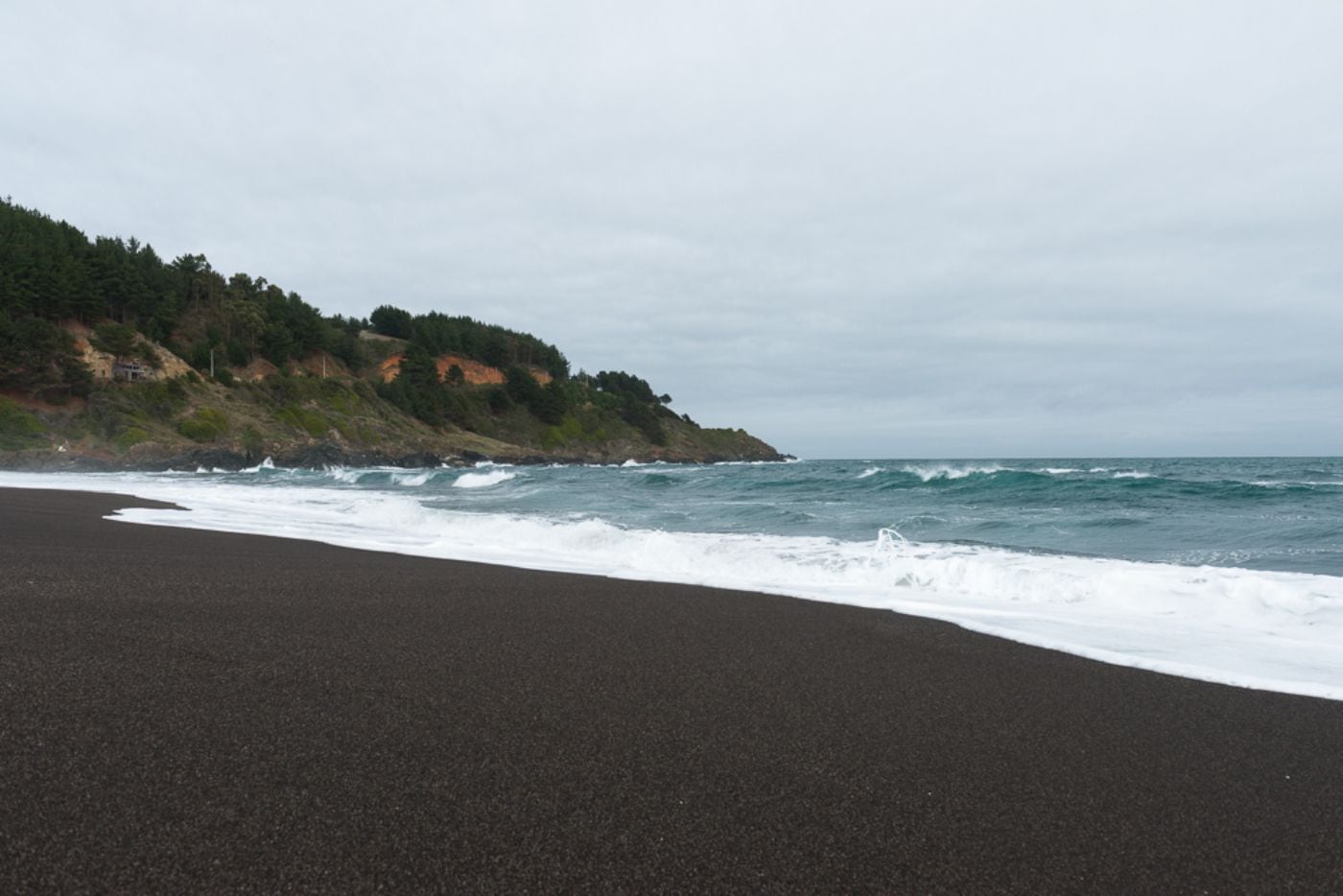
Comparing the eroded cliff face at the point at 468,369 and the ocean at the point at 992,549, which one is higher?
the eroded cliff face at the point at 468,369

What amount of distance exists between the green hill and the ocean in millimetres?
29211

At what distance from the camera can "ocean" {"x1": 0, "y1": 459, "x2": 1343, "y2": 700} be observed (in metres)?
5.70

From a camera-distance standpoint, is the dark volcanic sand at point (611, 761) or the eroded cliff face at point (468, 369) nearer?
the dark volcanic sand at point (611, 761)

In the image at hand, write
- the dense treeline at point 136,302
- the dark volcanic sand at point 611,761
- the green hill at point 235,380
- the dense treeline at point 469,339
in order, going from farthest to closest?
the dense treeline at point 469,339
the dense treeline at point 136,302
the green hill at point 235,380
the dark volcanic sand at point 611,761

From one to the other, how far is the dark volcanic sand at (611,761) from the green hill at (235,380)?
42.4 m

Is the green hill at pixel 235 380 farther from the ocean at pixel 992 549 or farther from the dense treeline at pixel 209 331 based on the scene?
the ocean at pixel 992 549

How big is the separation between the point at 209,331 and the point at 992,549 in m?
68.5

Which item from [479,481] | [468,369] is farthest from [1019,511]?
[468,369]

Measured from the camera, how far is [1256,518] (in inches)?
609

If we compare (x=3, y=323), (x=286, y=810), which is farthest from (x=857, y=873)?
(x=3, y=323)

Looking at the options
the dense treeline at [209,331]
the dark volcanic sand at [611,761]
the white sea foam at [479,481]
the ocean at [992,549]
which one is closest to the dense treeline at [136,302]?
the dense treeline at [209,331]

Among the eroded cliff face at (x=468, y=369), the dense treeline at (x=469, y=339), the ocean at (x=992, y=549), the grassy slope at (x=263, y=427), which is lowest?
the ocean at (x=992, y=549)

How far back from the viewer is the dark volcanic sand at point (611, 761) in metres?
2.00

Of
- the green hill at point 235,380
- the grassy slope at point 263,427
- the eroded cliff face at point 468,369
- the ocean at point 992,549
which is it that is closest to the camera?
the ocean at point 992,549
